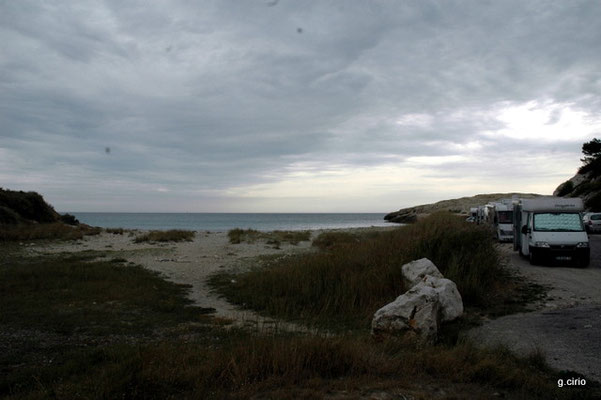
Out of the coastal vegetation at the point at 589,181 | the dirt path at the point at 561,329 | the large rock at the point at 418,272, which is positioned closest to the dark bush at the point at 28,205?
the large rock at the point at 418,272

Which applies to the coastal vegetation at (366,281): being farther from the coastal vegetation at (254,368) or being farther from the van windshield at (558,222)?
the van windshield at (558,222)

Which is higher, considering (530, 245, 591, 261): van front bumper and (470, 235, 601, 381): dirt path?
(530, 245, 591, 261): van front bumper

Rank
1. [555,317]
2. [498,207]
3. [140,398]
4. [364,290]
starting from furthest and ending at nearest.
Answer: [498,207]
[364,290]
[555,317]
[140,398]

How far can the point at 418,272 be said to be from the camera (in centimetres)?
975

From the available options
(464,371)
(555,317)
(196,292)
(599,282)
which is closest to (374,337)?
(464,371)

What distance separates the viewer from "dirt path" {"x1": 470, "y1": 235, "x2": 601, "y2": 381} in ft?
20.2

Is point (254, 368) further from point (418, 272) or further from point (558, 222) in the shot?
point (558, 222)

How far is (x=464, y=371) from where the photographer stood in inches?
195

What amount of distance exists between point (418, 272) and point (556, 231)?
32.4ft

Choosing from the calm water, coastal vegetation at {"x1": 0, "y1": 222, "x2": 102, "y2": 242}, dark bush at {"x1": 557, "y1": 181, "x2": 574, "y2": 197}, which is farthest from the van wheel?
dark bush at {"x1": 557, "y1": 181, "x2": 574, "y2": 197}

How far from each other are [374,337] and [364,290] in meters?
3.93

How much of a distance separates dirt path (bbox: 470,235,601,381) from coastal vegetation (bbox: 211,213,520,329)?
3.05 feet

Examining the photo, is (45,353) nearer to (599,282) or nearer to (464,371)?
(464,371)

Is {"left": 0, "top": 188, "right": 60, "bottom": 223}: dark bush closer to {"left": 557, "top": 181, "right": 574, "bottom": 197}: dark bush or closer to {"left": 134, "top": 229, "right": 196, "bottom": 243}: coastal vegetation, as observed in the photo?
{"left": 134, "top": 229, "right": 196, "bottom": 243}: coastal vegetation
